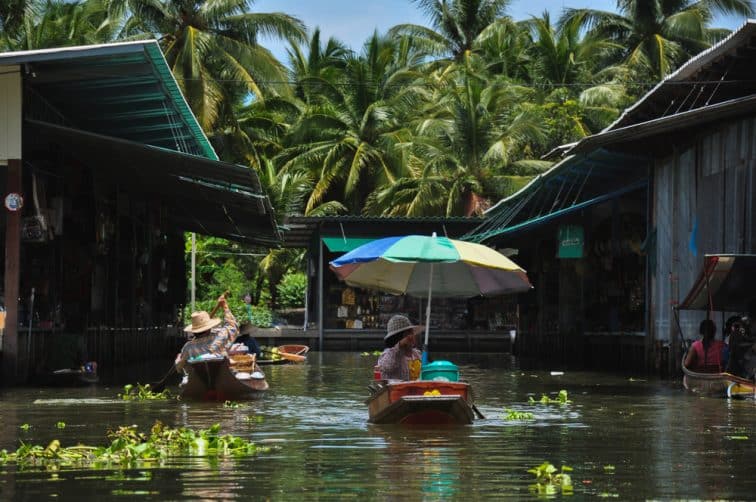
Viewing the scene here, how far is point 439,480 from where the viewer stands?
953 cm

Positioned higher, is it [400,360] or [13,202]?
[13,202]

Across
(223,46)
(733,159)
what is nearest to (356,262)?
(733,159)

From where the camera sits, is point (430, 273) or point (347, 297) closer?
point (430, 273)

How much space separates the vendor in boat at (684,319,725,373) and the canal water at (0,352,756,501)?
484mm

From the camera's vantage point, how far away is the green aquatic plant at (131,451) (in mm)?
10312

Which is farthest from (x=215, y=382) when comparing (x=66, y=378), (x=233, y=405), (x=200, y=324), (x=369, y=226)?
(x=369, y=226)

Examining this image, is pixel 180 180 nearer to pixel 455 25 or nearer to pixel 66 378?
pixel 66 378

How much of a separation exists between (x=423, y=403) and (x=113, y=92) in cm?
1094

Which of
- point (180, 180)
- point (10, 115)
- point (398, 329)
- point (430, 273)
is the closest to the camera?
point (398, 329)

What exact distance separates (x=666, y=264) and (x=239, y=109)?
96.1ft

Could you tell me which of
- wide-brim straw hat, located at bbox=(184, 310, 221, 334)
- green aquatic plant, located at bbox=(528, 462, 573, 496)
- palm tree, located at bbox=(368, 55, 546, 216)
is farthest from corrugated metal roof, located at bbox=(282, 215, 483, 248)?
green aquatic plant, located at bbox=(528, 462, 573, 496)

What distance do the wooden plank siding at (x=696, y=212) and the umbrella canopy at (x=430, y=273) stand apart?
5562 millimetres

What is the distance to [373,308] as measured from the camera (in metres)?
40.9

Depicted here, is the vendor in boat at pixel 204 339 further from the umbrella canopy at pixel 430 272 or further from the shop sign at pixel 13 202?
the shop sign at pixel 13 202
